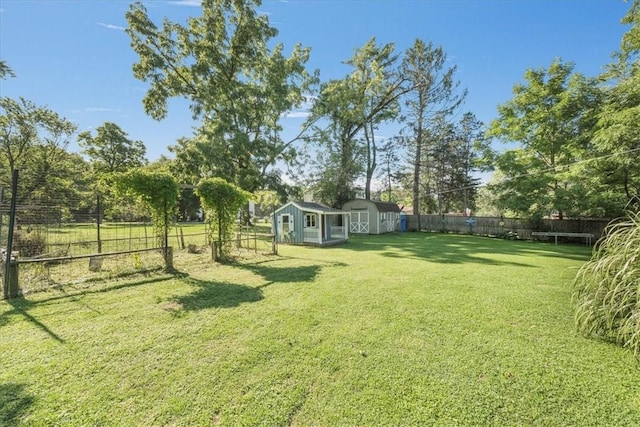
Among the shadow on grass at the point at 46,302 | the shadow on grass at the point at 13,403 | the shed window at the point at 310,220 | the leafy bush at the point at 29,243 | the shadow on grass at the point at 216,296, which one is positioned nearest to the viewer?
the shadow on grass at the point at 13,403

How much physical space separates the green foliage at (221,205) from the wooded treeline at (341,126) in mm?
2418

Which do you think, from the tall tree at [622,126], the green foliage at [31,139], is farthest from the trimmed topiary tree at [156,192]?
the green foliage at [31,139]

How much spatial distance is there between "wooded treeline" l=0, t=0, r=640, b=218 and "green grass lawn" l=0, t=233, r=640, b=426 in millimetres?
4048

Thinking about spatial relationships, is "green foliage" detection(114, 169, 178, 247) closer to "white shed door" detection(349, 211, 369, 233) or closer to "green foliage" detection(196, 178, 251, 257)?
"green foliage" detection(196, 178, 251, 257)

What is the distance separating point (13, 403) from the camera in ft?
7.33

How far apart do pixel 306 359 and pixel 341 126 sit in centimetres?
2229

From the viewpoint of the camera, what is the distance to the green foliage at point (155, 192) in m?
6.41

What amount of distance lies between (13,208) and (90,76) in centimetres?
969

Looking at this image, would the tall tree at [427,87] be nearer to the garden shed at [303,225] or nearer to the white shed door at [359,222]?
the white shed door at [359,222]

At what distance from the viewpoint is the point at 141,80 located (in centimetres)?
1673

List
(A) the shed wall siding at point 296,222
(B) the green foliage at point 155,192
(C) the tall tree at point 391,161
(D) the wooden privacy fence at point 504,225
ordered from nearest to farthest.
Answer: (B) the green foliage at point 155,192 → (A) the shed wall siding at point 296,222 → (D) the wooden privacy fence at point 504,225 → (C) the tall tree at point 391,161

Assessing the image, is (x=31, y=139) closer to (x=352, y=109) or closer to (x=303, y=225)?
(x=303, y=225)

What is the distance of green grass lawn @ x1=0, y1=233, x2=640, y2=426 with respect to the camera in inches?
86.2

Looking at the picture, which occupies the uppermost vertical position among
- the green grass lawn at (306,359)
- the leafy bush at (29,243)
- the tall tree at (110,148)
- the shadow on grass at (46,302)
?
the tall tree at (110,148)
